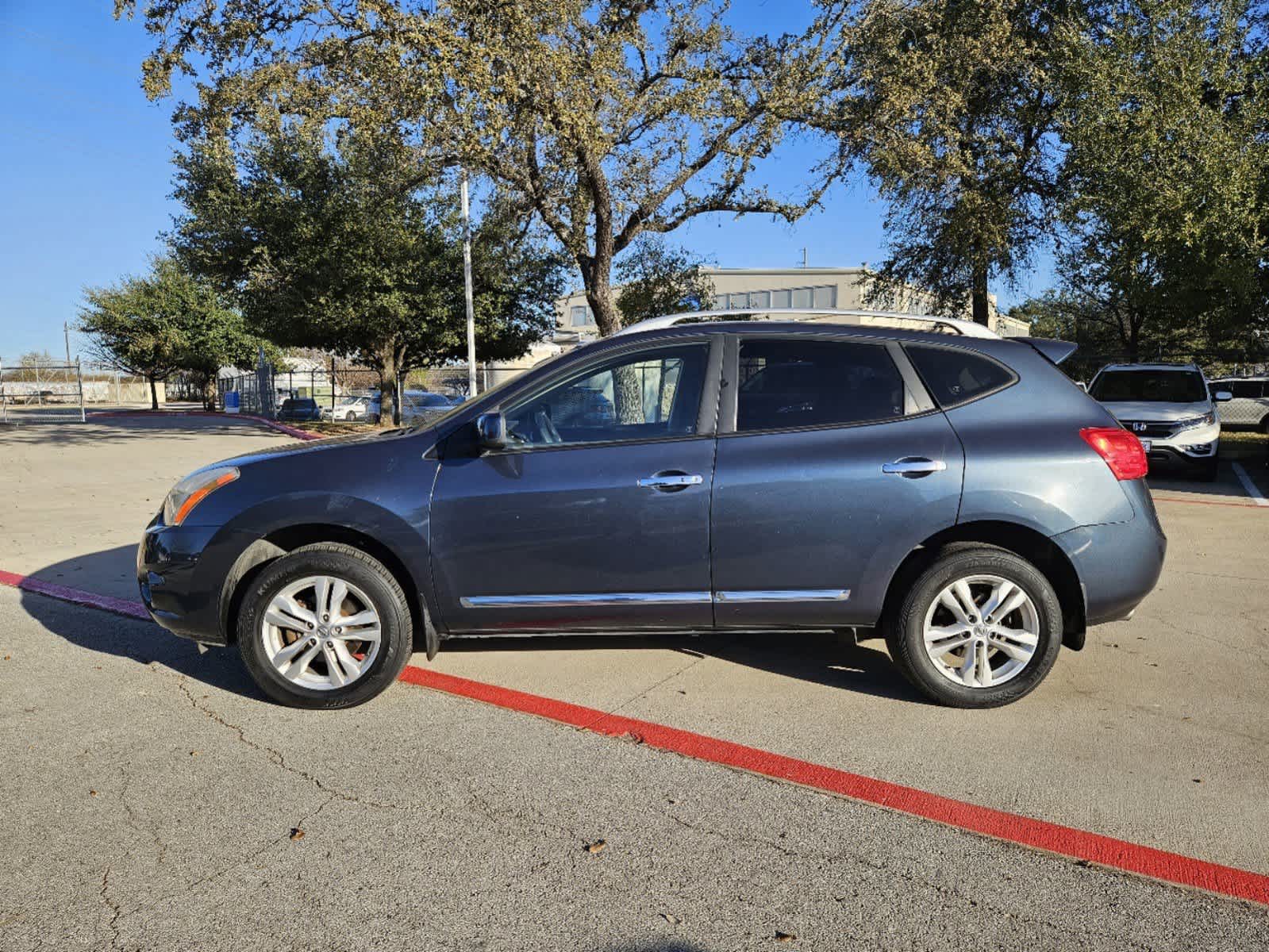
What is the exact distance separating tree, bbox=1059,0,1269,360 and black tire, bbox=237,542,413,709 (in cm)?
1369

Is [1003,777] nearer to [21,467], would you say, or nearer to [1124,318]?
[21,467]

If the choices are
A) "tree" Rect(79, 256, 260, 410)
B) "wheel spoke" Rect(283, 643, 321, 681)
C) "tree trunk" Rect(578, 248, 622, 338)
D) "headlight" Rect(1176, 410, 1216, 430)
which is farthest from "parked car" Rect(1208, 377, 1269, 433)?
"tree" Rect(79, 256, 260, 410)

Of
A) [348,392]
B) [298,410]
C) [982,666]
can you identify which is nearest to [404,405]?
[298,410]

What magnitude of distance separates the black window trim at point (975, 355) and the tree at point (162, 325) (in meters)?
41.8

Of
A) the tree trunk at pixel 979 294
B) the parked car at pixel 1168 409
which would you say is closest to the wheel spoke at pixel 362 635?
the parked car at pixel 1168 409

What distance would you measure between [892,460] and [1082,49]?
15.0 metres

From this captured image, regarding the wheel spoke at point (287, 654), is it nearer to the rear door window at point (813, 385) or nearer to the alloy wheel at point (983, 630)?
the rear door window at point (813, 385)

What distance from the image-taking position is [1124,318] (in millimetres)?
36656

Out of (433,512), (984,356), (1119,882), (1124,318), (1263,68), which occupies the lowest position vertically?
(1119,882)

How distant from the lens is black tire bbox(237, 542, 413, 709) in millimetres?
4156

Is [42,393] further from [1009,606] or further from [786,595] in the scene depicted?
[1009,606]

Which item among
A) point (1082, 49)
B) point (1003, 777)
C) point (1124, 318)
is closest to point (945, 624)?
point (1003, 777)

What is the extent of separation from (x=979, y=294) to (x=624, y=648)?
19.5 metres

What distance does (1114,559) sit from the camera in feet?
A: 13.4
